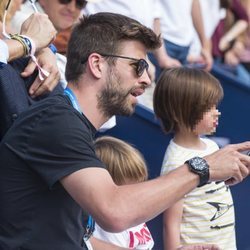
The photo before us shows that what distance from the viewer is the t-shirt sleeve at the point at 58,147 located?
2.32 m

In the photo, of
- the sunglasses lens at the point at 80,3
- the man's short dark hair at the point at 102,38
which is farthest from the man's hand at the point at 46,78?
the sunglasses lens at the point at 80,3

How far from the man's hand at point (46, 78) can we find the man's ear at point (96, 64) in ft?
1.65

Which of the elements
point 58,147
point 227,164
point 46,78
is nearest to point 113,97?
point 58,147

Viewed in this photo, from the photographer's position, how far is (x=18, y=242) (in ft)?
7.98

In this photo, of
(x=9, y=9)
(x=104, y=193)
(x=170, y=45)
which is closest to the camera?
(x=104, y=193)

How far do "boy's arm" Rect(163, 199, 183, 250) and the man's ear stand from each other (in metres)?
1.08

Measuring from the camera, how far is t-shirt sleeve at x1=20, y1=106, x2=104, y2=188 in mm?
2316

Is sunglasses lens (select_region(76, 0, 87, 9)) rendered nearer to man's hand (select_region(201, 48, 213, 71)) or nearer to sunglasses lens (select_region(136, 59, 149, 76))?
sunglasses lens (select_region(136, 59, 149, 76))

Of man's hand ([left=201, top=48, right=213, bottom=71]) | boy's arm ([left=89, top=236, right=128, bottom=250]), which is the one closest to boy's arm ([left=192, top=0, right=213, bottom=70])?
man's hand ([left=201, top=48, right=213, bottom=71])

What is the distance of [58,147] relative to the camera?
2.33 meters

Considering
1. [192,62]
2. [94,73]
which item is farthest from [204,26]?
[94,73]

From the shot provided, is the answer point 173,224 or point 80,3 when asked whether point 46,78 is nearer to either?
point 173,224

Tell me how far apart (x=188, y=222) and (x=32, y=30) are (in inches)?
45.6

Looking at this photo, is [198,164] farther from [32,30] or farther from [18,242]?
[32,30]
